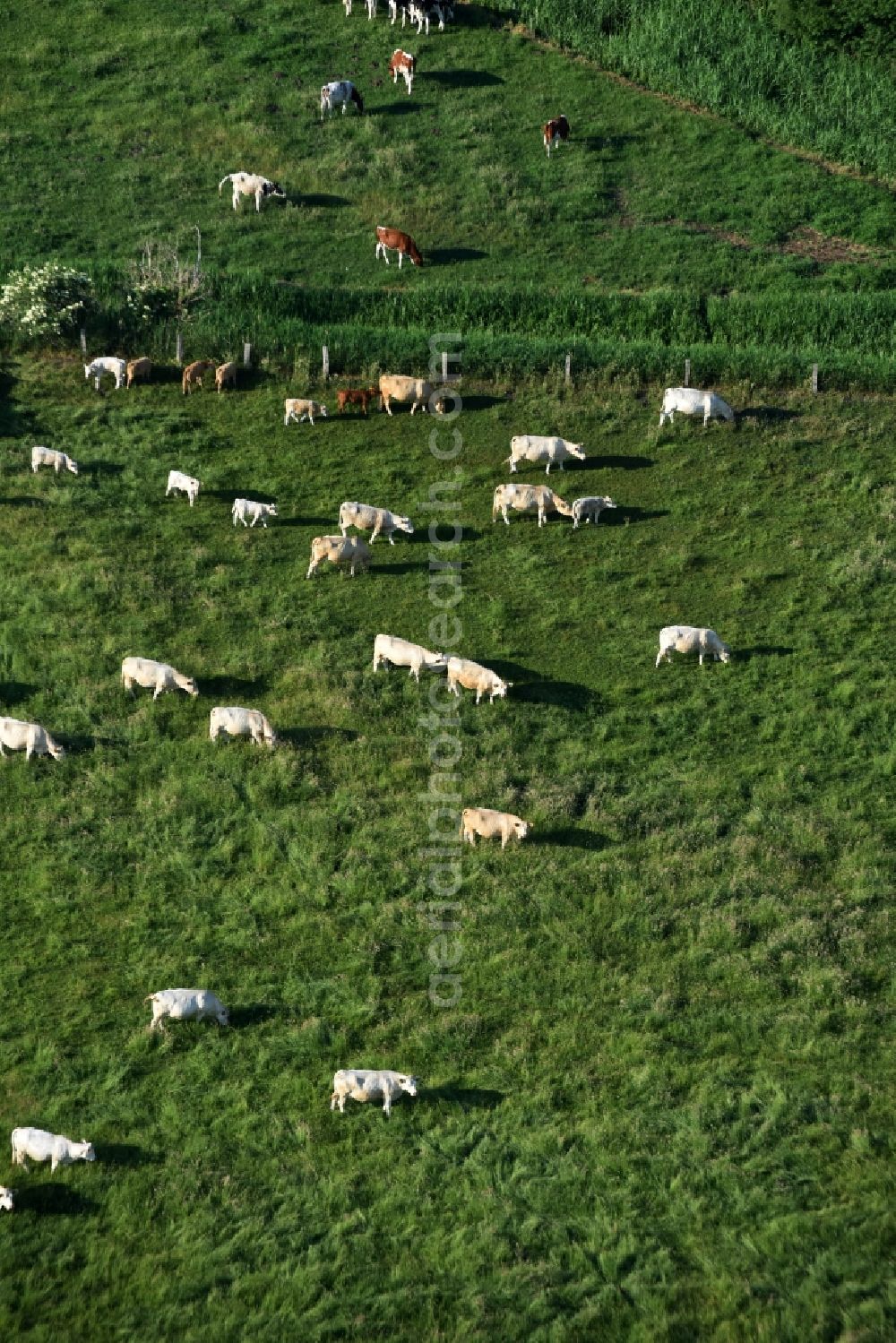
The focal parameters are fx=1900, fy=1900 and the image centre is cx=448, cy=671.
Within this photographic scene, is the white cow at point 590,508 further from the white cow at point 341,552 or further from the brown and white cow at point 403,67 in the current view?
the brown and white cow at point 403,67

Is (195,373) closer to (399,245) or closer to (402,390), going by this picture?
(402,390)

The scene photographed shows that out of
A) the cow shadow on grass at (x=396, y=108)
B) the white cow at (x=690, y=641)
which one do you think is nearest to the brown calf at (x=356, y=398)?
the white cow at (x=690, y=641)

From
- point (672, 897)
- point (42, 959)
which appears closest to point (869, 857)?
point (672, 897)

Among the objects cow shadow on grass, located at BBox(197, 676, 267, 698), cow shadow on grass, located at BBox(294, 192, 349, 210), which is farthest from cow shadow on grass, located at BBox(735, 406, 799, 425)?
cow shadow on grass, located at BBox(294, 192, 349, 210)

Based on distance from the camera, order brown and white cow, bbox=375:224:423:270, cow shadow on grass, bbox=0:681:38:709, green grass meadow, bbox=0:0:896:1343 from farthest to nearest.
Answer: brown and white cow, bbox=375:224:423:270
cow shadow on grass, bbox=0:681:38:709
green grass meadow, bbox=0:0:896:1343

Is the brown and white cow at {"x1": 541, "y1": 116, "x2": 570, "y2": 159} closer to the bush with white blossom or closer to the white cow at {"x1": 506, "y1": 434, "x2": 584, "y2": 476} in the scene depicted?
the bush with white blossom

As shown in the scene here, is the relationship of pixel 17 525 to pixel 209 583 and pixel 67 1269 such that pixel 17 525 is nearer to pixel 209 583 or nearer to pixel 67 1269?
pixel 209 583
